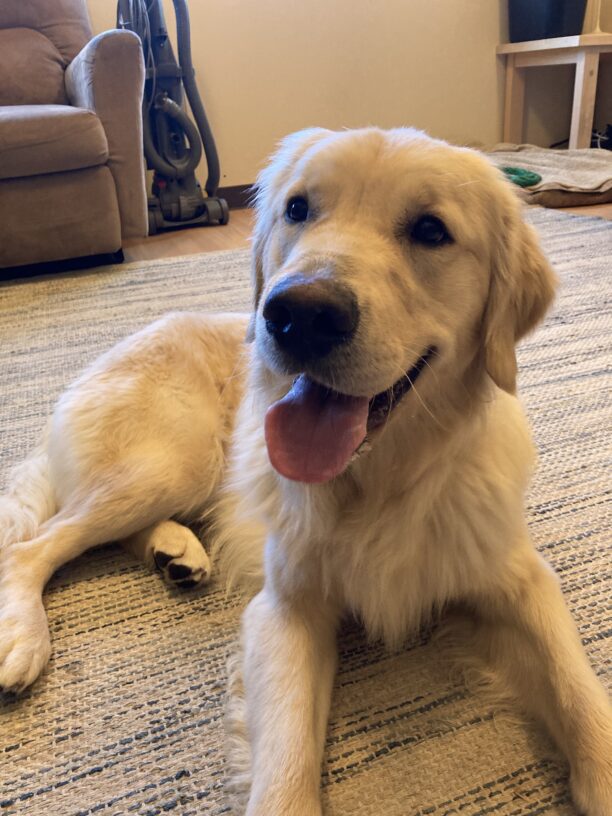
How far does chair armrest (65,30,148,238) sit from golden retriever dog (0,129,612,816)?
2.48 meters

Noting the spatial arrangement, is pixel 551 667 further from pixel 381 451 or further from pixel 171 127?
pixel 171 127

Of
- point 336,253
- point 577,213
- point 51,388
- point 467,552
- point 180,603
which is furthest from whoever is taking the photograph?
point 577,213

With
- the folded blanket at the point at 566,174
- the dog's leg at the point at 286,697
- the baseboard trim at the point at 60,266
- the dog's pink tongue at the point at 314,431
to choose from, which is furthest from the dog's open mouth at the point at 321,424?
the folded blanket at the point at 566,174

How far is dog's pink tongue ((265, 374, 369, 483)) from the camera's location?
101 cm

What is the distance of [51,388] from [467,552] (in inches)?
64.2

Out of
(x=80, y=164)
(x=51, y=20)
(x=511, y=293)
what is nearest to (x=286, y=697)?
(x=511, y=293)

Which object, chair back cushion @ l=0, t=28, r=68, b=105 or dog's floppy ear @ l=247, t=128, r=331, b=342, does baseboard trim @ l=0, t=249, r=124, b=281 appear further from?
dog's floppy ear @ l=247, t=128, r=331, b=342

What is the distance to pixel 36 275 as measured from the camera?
3594 mm

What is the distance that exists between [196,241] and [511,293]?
3346mm

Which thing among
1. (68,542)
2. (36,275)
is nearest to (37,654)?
(68,542)

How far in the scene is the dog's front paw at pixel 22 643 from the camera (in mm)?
1153

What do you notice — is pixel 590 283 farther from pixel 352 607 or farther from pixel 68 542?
pixel 68 542

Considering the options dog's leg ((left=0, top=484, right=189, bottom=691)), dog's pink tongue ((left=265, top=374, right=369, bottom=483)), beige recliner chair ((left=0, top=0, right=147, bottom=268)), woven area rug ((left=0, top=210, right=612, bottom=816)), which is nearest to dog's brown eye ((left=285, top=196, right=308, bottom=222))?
dog's pink tongue ((left=265, top=374, right=369, bottom=483))

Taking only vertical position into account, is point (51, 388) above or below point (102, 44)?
below
